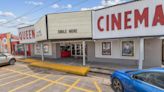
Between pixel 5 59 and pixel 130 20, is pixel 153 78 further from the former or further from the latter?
pixel 5 59

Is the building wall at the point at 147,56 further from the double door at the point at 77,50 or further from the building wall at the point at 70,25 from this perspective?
the double door at the point at 77,50

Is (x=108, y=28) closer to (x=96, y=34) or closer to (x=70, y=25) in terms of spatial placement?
(x=96, y=34)

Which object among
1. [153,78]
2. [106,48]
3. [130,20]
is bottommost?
[153,78]

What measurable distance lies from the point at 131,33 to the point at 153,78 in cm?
705

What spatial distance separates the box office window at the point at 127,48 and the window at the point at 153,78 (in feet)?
28.2

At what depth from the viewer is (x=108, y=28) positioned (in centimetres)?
1320

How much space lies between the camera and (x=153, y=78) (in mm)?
5141

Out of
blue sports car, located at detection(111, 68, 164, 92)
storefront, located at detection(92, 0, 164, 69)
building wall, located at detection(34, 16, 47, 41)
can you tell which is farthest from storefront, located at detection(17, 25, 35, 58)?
blue sports car, located at detection(111, 68, 164, 92)

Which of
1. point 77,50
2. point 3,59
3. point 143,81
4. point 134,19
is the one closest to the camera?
point 143,81

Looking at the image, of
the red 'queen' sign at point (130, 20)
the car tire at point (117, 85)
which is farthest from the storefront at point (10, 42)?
the car tire at point (117, 85)

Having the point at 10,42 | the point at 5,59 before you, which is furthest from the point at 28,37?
the point at 10,42

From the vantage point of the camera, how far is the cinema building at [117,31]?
10.8 metres

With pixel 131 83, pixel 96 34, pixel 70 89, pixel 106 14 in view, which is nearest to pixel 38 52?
pixel 96 34

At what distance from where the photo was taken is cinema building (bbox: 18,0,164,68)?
1080 cm
